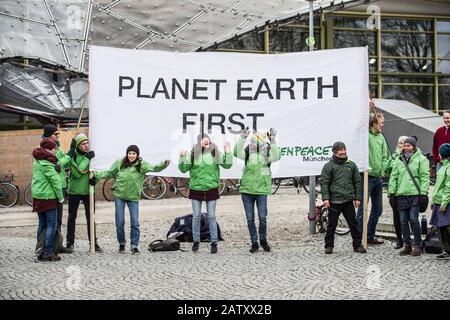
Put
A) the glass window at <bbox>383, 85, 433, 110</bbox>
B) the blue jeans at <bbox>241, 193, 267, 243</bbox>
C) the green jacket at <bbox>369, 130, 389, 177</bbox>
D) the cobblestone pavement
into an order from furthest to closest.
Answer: the glass window at <bbox>383, 85, 433, 110</bbox> → the green jacket at <bbox>369, 130, 389, 177</bbox> → the blue jeans at <bbox>241, 193, 267, 243</bbox> → the cobblestone pavement

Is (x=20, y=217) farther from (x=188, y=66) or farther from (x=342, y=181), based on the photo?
(x=342, y=181)

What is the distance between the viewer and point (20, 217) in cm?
1614

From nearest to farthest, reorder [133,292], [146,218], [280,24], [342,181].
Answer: [133,292]
[342,181]
[146,218]
[280,24]

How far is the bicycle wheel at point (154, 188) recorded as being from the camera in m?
20.0

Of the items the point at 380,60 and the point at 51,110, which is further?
the point at 380,60

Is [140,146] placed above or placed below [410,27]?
below

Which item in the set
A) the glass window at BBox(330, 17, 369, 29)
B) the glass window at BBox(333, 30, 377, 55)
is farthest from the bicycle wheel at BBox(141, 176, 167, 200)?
the glass window at BBox(330, 17, 369, 29)

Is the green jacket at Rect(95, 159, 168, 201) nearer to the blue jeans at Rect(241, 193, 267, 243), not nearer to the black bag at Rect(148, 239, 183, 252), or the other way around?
the black bag at Rect(148, 239, 183, 252)

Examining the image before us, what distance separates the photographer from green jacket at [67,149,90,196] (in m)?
10.6

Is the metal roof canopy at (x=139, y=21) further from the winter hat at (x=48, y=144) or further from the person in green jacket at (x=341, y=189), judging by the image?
the winter hat at (x=48, y=144)

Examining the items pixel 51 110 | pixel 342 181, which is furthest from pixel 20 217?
pixel 342 181

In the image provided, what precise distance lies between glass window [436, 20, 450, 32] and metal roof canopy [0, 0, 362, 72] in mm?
15501

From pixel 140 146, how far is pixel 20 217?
6.54 metres

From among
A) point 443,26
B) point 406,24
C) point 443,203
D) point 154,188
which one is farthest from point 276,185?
point 443,26
